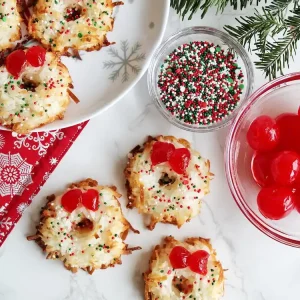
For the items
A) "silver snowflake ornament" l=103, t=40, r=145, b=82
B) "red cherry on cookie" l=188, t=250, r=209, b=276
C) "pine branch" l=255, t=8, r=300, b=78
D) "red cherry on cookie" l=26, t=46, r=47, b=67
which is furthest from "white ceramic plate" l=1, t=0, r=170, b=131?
"red cherry on cookie" l=188, t=250, r=209, b=276

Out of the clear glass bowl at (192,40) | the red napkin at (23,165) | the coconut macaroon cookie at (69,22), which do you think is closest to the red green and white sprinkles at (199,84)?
the clear glass bowl at (192,40)

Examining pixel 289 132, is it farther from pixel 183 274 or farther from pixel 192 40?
pixel 183 274

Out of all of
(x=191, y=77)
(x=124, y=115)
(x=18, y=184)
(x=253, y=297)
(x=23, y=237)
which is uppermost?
(x=191, y=77)

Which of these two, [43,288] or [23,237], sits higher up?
[23,237]

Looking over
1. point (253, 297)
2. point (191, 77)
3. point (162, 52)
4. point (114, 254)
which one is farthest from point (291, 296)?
point (162, 52)

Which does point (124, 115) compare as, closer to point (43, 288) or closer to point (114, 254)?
point (114, 254)

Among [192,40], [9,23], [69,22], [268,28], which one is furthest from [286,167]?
[9,23]

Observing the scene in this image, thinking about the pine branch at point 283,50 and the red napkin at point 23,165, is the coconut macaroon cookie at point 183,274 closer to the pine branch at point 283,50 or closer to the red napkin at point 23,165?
the red napkin at point 23,165
